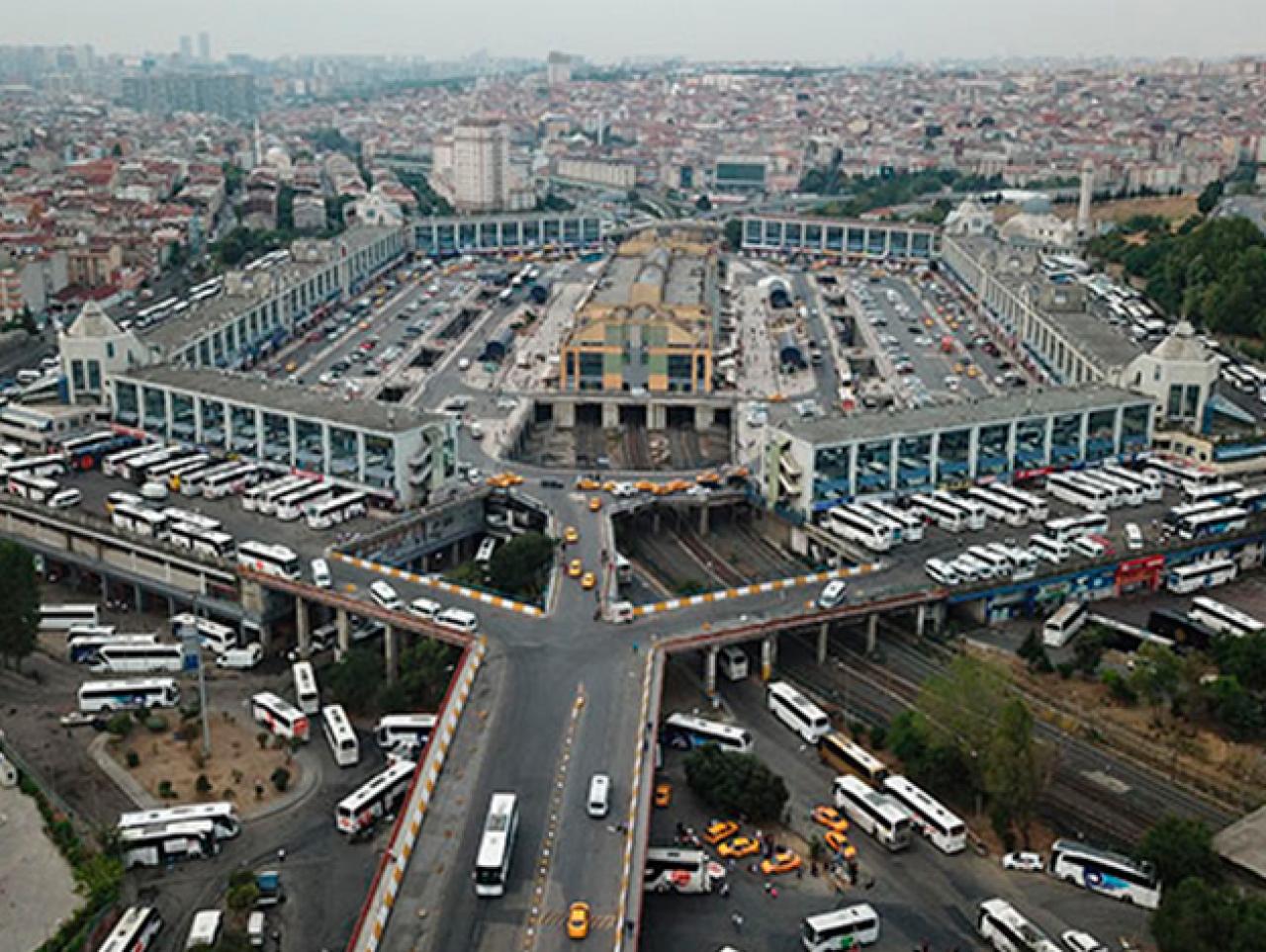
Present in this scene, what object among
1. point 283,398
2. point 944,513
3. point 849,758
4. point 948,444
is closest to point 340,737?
point 849,758

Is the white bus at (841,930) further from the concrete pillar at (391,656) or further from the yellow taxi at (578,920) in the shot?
the concrete pillar at (391,656)

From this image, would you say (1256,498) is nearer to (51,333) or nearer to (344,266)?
(344,266)

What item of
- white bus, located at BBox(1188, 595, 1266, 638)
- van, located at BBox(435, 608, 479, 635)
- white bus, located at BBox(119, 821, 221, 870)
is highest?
van, located at BBox(435, 608, 479, 635)

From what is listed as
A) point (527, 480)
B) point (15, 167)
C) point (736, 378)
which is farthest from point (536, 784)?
point (15, 167)

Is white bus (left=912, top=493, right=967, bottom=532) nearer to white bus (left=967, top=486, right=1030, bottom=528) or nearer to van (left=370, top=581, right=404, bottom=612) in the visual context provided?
white bus (left=967, top=486, right=1030, bottom=528)

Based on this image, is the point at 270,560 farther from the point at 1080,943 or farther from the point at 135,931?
the point at 1080,943

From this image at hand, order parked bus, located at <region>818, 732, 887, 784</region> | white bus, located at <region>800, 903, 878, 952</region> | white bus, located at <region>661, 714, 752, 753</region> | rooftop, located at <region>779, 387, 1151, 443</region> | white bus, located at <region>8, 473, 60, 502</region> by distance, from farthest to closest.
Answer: rooftop, located at <region>779, 387, 1151, 443</region> → white bus, located at <region>8, 473, 60, 502</region> → white bus, located at <region>661, 714, 752, 753</region> → parked bus, located at <region>818, 732, 887, 784</region> → white bus, located at <region>800, 903, 878, 952</region>

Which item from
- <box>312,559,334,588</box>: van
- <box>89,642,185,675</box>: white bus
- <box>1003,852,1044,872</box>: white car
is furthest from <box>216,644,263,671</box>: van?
<box>1003,852,1044,872</box>: white car

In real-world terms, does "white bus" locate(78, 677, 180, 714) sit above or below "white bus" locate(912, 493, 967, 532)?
below
